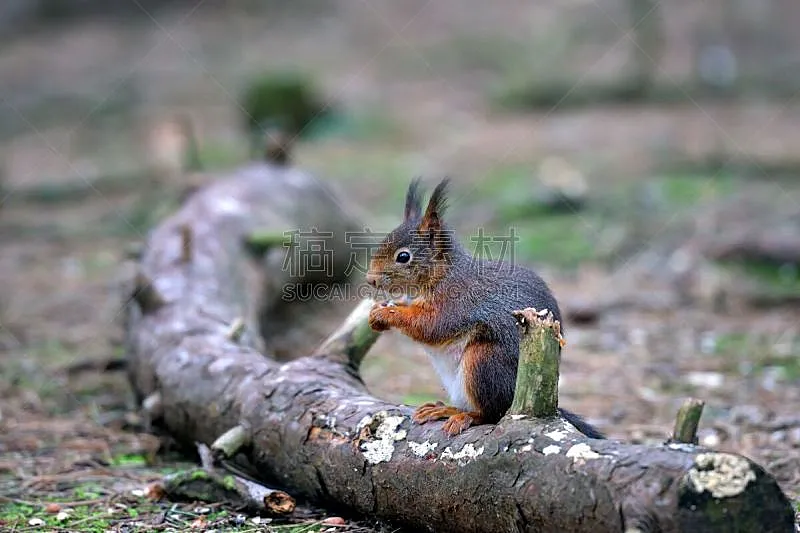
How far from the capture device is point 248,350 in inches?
147

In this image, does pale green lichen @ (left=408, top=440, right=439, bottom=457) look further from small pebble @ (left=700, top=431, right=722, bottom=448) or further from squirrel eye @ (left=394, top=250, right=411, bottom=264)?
small pebble @ (left=700, top=431, right=722, bottom=448)

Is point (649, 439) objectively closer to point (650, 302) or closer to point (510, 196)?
point (650, 302)

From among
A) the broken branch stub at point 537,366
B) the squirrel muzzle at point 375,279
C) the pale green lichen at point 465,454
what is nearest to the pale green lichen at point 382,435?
the pale green lichen at point 465,454

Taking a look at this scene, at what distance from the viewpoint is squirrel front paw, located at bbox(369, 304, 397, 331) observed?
3.02 metres

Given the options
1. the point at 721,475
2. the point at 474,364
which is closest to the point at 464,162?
the point at 474,364

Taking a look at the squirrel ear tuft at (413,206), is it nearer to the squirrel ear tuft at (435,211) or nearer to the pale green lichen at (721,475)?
the squirrel ear tuft at (435,211)

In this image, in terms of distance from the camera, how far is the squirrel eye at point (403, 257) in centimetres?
322

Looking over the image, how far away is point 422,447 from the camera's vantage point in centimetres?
270

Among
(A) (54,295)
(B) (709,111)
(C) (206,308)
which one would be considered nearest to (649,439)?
(C) (206,308)

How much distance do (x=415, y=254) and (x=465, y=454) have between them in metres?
0.85

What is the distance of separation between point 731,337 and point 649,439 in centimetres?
162

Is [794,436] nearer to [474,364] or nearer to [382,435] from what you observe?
[474,364]

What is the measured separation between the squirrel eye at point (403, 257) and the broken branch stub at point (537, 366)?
77 cm

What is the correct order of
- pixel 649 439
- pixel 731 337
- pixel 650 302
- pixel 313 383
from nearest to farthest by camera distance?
pixel 313 383, pixel 649 439, pixel 731 337, pixel 650 302
